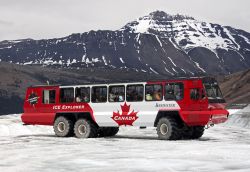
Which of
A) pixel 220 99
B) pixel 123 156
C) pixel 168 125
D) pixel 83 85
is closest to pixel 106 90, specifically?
pixel 83 85

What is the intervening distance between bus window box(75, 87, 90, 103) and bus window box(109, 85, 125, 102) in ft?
4.62

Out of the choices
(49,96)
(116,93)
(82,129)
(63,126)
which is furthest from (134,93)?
(49,96)

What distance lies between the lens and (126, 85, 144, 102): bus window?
942 inches

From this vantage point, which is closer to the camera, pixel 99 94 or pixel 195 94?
pixel 195 94

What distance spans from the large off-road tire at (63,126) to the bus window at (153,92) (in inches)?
190

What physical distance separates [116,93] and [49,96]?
4393 millimetres

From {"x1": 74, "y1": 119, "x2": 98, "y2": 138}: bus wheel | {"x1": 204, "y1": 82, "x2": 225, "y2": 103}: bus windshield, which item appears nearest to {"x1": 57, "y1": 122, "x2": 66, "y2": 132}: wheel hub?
{"x1": 74, "y1": 119, "x2": 98, "y2": 138}: bus wheel

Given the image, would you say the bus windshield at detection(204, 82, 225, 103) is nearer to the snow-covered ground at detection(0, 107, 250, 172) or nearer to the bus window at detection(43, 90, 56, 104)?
the snow-covered ground at detection(0, 107, 250, 172)

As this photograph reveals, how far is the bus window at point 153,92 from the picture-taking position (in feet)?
76.9

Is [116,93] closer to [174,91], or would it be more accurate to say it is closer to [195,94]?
[174,91]

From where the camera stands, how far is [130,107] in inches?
957

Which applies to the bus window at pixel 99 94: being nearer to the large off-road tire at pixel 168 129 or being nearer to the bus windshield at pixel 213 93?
the large off-road tire at pixel 168 129

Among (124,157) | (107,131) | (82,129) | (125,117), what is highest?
(125,117)

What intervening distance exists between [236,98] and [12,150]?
344 feet
